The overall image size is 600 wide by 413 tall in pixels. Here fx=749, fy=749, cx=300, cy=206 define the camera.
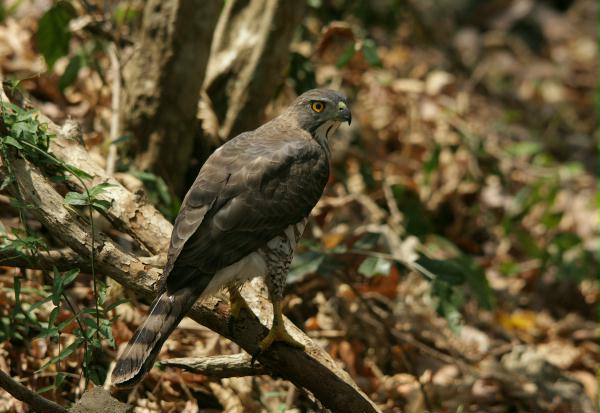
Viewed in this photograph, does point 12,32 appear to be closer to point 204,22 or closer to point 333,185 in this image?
point 204,22

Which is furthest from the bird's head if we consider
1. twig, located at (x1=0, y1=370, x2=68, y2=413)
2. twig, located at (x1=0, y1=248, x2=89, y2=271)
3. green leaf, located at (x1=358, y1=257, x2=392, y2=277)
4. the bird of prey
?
twig, located at (x1=0, y1=370, x2=68, y2=413)

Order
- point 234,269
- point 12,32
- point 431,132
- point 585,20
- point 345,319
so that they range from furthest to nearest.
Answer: point 585,20, point 431,132, point 12,32, point 345,319, point 234,269

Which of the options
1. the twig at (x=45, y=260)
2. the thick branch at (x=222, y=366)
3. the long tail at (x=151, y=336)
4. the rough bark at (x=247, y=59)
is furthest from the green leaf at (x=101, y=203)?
the rough bark at (x=247, y=59)

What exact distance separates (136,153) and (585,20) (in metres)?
9.72

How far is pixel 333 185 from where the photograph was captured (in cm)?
643

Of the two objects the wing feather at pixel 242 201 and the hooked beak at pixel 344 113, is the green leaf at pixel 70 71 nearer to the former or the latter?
Result: the wing feather at pixel 242 201

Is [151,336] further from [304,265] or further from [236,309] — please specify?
[304,265]

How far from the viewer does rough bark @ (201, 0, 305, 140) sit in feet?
16.1

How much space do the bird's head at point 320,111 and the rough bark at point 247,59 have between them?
0.69 m

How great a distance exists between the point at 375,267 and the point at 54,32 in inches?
96.1

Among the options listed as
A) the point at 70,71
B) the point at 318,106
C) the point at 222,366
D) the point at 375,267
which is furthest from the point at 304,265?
the point at 70,71

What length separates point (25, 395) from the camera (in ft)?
9.29

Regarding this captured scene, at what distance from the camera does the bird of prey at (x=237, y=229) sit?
126 inches

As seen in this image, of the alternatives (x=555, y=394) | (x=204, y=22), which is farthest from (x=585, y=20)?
(x=204, y=22)
